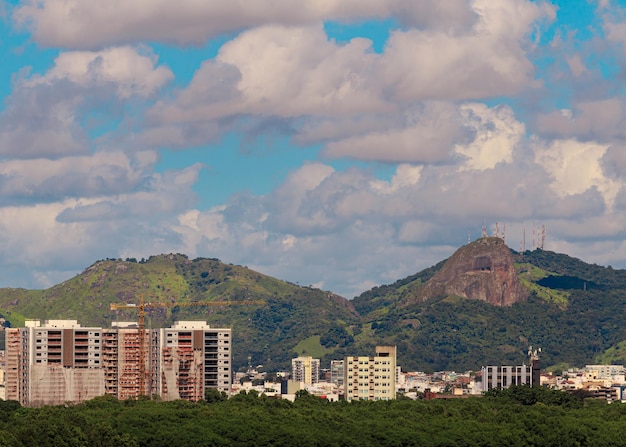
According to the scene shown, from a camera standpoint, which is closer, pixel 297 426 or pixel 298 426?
pixel 297 426

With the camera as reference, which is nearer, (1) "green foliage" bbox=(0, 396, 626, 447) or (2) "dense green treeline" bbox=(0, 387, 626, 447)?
(1) "green foliage" bbox=(0, 396, 626, 447)

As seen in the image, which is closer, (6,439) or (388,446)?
(6,439)

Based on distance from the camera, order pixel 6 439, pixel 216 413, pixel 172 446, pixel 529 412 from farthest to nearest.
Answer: pixel 529 412 < pixel 216 413 < pixel 172 446 < pixel 6 439

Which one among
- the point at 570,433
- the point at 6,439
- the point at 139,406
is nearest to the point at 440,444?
the point at 570,433

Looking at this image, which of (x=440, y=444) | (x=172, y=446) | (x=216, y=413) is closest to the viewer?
(x=172, y=446)

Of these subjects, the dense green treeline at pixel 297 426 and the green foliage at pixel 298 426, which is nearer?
the green foliage at pixel 298 426

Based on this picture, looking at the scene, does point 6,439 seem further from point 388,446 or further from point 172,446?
point 388,446

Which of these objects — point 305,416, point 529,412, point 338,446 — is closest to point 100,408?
point 305,416
